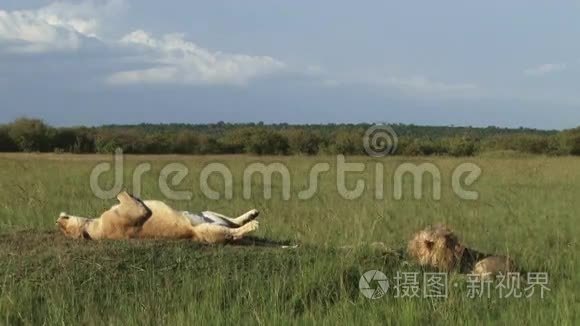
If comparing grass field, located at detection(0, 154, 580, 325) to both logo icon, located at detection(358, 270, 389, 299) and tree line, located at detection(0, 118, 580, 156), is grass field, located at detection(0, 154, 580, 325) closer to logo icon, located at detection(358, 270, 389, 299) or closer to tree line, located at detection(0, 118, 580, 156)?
logo icon, located at detection(358, 270, 389, 299)

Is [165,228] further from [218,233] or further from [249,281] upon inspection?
[249,281]

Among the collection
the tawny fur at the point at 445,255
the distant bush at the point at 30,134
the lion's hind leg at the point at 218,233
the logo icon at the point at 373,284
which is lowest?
the logo icon at the point at 373,284

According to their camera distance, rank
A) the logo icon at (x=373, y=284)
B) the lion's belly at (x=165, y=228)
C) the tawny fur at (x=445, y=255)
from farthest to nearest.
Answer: the lion's belly at (x=165, y=228) < the tawny fur at (x=445, y=255) < the logo icon at (x=373, y=284)

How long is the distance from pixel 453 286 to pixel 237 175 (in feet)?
39.7

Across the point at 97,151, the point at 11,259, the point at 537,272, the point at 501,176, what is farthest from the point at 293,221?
the point at 97,151

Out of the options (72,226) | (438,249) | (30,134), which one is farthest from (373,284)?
(30,134)

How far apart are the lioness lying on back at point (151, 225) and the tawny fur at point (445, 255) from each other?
1282 millimetres

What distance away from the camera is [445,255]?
5.79 m

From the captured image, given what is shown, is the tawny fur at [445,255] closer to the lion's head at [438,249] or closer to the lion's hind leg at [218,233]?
the lion's head at [438,249]

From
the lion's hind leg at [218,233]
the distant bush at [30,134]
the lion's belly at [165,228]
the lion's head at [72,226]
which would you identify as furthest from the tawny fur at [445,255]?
the distant bush at [30,134]

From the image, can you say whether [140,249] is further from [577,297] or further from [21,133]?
[21,133]

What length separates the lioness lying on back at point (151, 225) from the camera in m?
5.80

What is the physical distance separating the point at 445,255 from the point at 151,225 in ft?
7.36

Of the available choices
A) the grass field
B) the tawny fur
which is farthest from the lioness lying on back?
the tawny fur
